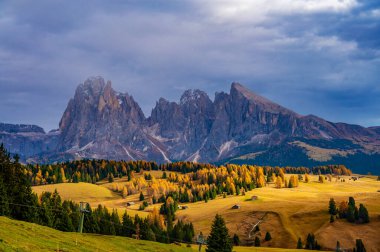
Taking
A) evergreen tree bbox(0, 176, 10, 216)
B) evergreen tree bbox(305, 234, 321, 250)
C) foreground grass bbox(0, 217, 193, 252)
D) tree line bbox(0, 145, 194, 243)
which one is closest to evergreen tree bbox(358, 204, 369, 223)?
evergreen tree bbox(305, 234, 321, 250)

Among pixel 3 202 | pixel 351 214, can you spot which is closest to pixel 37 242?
pixel 3 202

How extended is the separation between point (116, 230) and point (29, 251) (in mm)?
104994

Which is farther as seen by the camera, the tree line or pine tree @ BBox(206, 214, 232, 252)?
the tree line

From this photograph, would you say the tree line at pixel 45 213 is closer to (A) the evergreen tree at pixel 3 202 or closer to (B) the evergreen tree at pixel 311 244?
(A) the evergreen tree at pixel 3 202

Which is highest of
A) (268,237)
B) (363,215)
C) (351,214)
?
(351,214)

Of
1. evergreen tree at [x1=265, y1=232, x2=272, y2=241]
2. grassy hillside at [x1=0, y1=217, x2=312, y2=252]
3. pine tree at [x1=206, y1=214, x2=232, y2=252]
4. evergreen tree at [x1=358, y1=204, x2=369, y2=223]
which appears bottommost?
evergreen tree at [x1=265, y1=232, x2=272, y2=241]

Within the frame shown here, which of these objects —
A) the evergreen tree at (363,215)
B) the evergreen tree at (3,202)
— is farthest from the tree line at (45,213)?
the evergreen tree at (363,215)

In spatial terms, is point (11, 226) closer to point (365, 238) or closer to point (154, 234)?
point (154, 234)

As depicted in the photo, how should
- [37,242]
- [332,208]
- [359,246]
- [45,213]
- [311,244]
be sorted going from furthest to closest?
[332,208] < [311,244] < [359,246] < [45,213] < [37,242]

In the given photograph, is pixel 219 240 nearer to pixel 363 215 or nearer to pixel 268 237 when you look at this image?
pixel 268 237

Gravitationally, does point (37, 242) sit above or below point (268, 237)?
above

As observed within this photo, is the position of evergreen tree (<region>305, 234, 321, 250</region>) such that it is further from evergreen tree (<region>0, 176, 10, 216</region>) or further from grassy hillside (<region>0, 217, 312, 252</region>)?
evergreen tree (<region>0, 176, 10, 216</region>)

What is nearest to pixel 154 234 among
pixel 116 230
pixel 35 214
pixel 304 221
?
pixel 116 230

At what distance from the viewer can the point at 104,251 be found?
225 feet
